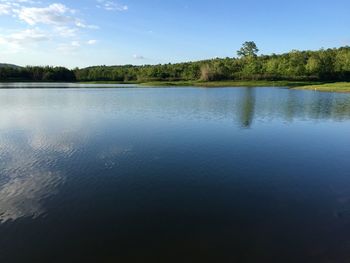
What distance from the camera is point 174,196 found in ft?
49.5

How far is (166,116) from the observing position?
40.8 meters

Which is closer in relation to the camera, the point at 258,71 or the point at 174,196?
the point at 174,196

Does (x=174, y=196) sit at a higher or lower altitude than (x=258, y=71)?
lower

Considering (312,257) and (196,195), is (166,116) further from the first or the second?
(312,257)

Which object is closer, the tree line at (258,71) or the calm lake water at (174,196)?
the calm lake water at (174,196)

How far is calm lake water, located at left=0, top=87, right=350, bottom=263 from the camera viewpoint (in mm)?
10789

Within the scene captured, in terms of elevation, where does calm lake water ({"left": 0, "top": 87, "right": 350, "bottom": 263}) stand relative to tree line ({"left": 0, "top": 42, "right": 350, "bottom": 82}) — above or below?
below

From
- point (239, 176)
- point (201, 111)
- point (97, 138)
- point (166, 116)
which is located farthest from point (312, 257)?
point (201, 111)

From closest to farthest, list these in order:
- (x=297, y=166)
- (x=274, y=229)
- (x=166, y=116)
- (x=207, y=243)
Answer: (x=207, y=243)
(x=274, y=229)
(x=297, y=166)
(x=166, y=116)

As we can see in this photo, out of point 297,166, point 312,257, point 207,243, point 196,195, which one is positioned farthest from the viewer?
point 297,166

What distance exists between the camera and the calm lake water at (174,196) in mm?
10789

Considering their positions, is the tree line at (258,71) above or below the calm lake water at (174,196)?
above

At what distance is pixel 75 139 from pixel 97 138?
70.1 inches

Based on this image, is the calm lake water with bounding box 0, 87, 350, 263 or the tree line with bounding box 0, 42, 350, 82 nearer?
the calm lake water with bounding box 0, 87, 350, 263
